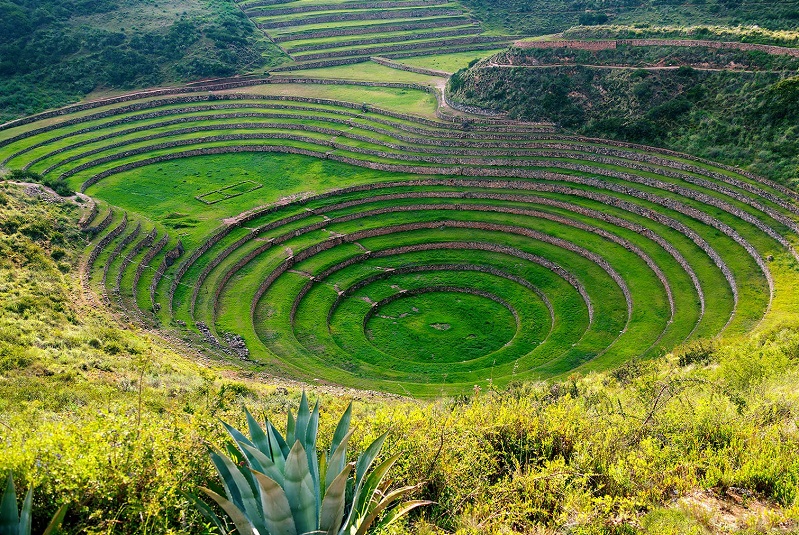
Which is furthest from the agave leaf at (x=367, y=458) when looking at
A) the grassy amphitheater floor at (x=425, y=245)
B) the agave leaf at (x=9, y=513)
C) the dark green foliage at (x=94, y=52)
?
the dark green foliage at (x=94, y=52)

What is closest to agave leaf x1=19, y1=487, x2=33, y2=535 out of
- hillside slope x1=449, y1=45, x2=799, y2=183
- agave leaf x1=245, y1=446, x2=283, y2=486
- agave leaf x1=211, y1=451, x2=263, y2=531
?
agave leaf x1=211, y1=451, x2=263, y2=531

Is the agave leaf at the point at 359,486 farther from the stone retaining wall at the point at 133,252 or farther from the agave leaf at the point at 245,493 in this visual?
the stone retaining wall at the point at 133,252

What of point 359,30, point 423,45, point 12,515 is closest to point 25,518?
point 12,515

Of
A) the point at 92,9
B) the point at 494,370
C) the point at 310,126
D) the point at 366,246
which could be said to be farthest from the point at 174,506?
the point at 92,9

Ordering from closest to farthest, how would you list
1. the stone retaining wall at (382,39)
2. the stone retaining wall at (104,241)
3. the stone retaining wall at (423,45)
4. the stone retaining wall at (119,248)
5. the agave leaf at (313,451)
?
the agave leaf at (313,451)
the stone retaining wall at (119,248)
the stone retaining wall at (104,241)
the stone retaining wall at (382,39)
the stone retaining wall at (423,45)

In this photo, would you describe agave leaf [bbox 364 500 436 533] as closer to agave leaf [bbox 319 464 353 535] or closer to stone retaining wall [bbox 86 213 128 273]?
agave leaf [bbox 319 464 353 535]

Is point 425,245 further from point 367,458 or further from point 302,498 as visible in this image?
point 302,498

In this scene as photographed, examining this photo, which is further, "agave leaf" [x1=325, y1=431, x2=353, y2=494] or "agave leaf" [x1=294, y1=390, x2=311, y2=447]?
"agave leaf" [x1=294, y1=390, x2=311, y2=447]
